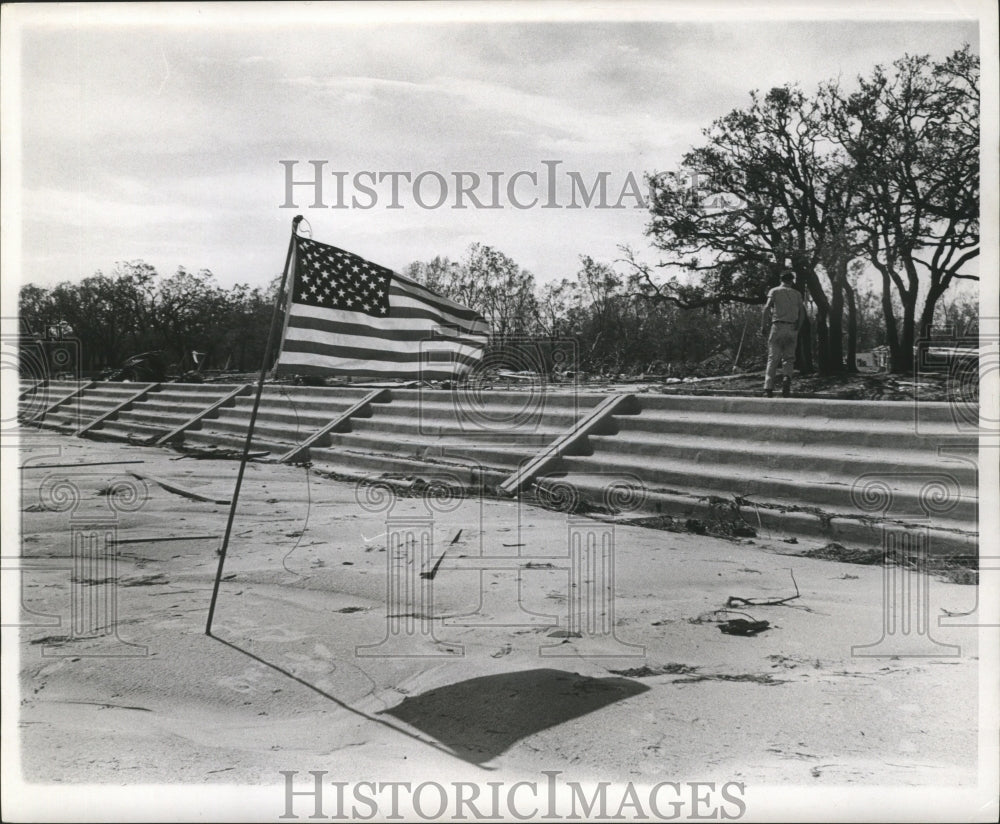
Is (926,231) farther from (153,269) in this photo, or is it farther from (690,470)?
(153,269)

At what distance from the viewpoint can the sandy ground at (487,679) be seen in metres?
2.84

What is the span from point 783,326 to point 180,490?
7.58 meters

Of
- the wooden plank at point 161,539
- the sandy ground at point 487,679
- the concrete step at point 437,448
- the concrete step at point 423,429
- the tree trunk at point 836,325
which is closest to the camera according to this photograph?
the sandy ground at point 487,679

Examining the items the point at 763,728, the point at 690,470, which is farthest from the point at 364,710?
the point at 690,470

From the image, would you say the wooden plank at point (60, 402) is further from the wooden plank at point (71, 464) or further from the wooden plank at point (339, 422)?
the wooden plank at point (339, 422)

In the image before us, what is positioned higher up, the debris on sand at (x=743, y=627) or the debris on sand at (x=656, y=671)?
the debris on sand at (x=743, y=627)

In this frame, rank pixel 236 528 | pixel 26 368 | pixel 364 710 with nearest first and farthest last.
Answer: pixel 364 710 < pixel 236 528 < pixel 26 368

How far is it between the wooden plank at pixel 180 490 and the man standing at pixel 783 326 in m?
6.74

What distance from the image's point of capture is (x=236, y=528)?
270 inches

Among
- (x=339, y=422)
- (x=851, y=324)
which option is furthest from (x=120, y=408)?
(x=851, y=324)

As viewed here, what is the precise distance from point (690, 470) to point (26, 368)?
71.3 feet

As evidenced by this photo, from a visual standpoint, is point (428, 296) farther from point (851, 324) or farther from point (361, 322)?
point (851, 324)

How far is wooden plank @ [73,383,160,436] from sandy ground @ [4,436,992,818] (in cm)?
1256

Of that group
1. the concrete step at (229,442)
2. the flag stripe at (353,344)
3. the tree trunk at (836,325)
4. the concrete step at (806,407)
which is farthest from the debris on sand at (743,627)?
the tree trunk at (836,325)
